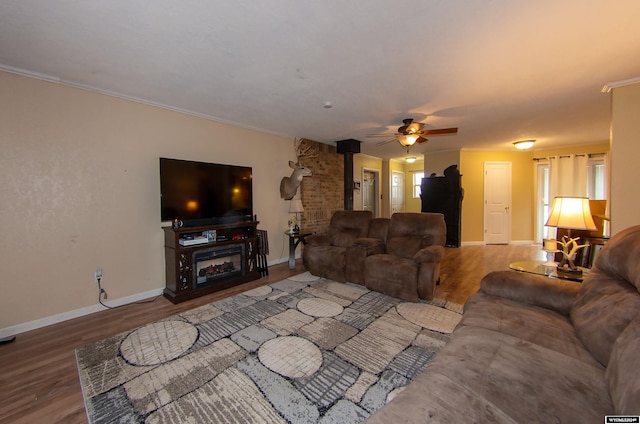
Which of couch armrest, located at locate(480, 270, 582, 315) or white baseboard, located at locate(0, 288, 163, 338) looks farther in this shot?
white baseboard, located at locate(0, 288, 163, 338)

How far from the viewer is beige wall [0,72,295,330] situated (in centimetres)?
235

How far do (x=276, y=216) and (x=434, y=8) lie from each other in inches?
146

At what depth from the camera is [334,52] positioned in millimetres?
2119

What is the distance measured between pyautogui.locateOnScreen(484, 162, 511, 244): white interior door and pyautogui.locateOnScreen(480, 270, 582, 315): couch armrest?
17.5ft

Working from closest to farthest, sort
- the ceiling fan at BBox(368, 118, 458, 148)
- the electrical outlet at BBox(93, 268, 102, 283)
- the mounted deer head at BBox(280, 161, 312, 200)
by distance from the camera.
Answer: the electrical outlet at BBox(93, 268, 102, 283)
the ceiling fan at BBox(368, 118, 458, 148)
the mounted deer head at BBox(280, 161, 312, 200)

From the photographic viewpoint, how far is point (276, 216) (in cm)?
471


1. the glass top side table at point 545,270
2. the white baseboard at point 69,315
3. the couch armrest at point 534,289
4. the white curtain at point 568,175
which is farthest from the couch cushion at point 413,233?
the white curtain at point 568,175

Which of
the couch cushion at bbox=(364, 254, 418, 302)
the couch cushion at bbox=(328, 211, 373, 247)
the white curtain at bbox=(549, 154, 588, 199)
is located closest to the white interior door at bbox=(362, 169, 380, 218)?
the couch cushion at bbox=(328, 211, 373, 247)

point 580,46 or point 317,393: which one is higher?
point 580,46

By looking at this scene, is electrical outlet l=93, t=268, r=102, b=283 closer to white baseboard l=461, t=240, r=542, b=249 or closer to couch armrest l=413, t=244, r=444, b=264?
couch armrest l=413, t=244, r=444, b=264

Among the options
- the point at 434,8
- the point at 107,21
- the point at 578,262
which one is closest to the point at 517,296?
the point at 434,8

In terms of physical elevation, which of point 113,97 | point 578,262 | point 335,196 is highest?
point 113,97

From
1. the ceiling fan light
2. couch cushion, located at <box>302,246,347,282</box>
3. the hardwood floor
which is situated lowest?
the hardwood floor

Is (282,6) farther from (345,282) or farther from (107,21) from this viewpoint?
(345,282)
